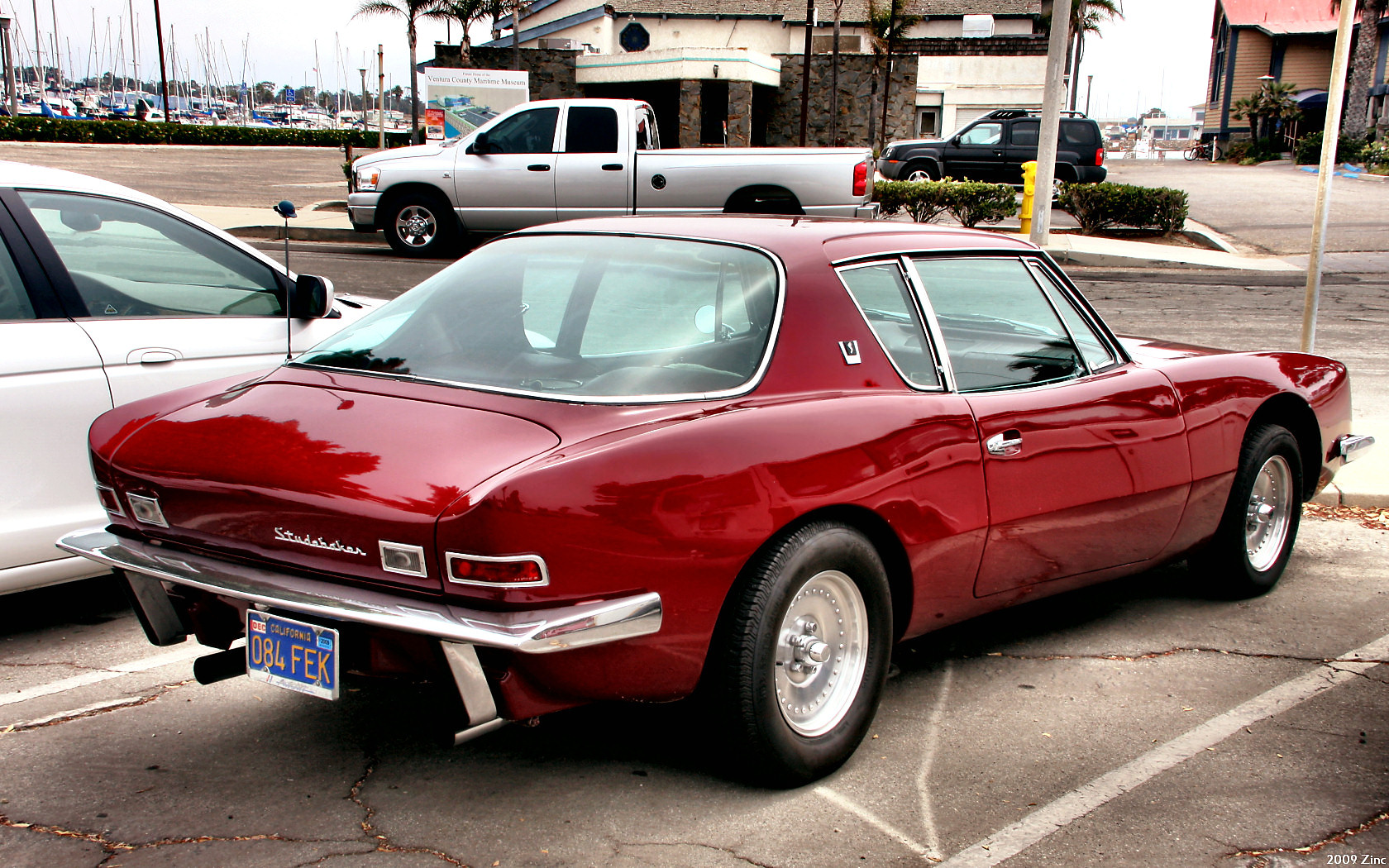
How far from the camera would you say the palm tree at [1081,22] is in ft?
168

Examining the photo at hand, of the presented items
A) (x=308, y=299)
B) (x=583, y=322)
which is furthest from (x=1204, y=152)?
(x=583, y=322)

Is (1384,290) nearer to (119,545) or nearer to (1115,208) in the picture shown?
(1115,208)

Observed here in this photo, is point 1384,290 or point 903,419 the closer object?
point 903,419

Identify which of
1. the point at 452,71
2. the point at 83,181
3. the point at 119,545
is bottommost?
the point at 119,545

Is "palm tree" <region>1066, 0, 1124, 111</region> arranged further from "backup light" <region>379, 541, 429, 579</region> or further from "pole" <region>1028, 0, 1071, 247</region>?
"backup light" <region>379, 541, 429, 579</region>

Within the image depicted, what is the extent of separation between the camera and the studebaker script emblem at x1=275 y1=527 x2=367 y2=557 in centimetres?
262

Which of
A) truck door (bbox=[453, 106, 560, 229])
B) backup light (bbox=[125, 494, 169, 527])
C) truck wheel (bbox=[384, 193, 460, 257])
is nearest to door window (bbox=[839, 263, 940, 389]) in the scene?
backup light (bbox=[125, 494, 169, 527])

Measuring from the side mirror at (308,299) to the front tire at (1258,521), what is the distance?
3.50 meters

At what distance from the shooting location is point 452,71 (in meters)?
22.8

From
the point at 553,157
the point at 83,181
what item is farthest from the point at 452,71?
the point at 83,181

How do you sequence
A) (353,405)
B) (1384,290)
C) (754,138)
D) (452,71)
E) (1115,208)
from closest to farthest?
(353,405) < (1384,290) < (1115,208) < (452,71) < (754,138)

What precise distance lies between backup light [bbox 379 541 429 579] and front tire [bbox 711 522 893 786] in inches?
29.2

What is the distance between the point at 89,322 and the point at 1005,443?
10.4 feet

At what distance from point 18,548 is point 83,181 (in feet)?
4.80
